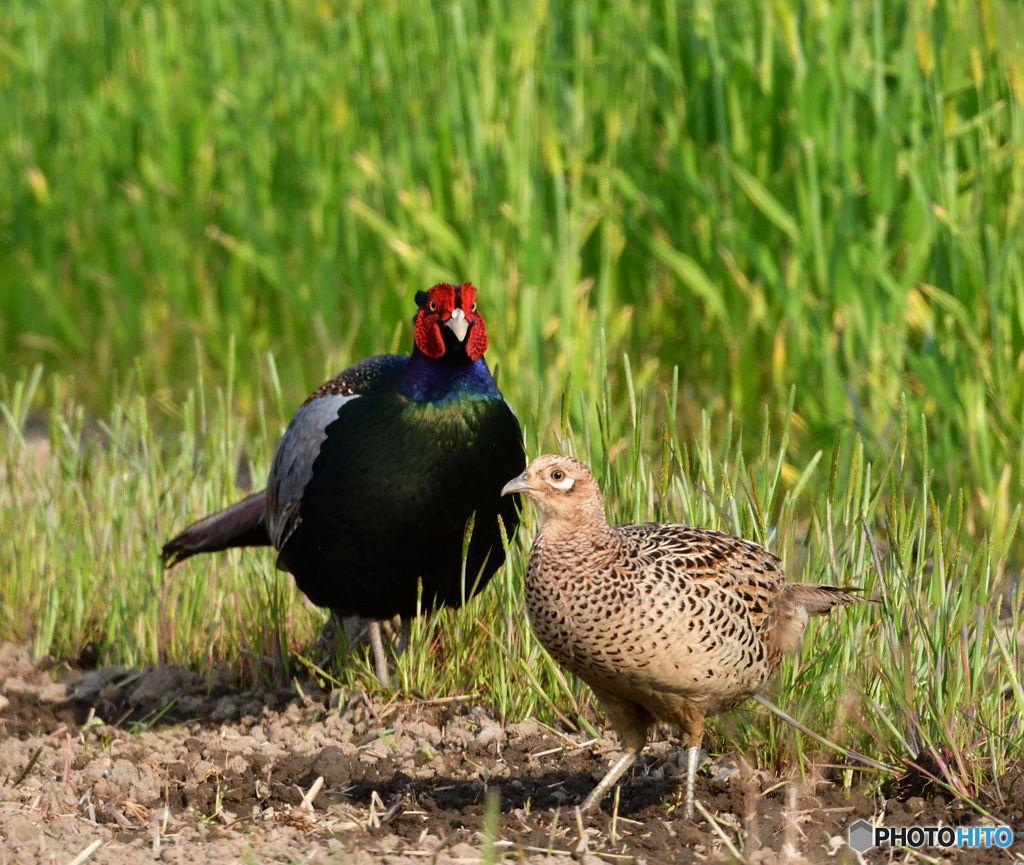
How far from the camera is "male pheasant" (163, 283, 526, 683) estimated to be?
3809 mm

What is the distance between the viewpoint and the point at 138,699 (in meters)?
4.20

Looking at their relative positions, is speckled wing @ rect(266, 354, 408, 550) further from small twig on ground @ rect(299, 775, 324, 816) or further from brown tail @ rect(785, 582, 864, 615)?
brown tail @ rect(785, 582, 864, 615)

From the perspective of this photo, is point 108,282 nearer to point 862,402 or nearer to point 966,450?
point 862,402

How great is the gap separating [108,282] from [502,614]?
3.91m

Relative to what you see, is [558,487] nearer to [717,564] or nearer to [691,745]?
[717,564]

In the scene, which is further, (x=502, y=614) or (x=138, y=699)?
(x=138, y=699)

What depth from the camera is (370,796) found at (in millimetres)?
3320

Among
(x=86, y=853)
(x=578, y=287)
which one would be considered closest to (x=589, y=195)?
(x=578, y=287)

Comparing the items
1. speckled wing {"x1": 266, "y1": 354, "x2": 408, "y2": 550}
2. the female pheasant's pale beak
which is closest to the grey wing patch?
speckled wing {"x1": 266, "y1": 354, "x2": 408, "y2": 550}

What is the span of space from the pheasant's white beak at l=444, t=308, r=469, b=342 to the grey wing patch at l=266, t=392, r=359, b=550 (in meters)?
0.43

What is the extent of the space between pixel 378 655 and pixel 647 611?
1.31 metres

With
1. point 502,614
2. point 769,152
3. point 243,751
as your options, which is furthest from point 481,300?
point 243,751

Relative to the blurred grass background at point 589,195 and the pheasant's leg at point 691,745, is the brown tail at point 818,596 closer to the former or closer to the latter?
the pheasant's leg at point 691,745

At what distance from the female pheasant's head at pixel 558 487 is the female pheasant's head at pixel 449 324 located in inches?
31.0
